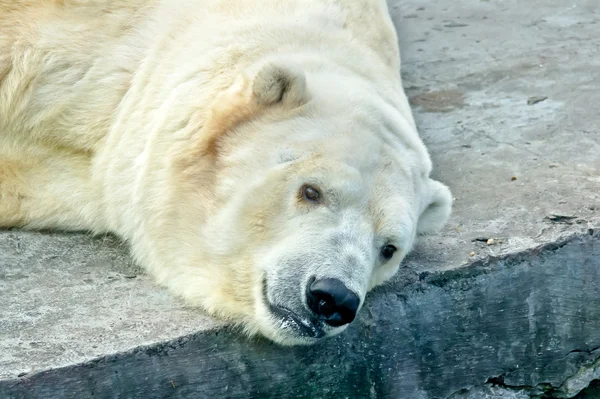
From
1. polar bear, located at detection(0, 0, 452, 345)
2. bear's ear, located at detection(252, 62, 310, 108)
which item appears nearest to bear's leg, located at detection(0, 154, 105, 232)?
polar bear, located at detection(0, 0, 452, 345)

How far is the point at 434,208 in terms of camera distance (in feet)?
10.2

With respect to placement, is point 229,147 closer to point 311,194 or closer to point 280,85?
point 280,85

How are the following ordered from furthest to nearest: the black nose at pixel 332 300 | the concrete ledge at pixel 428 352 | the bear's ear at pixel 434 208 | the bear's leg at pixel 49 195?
1. the bear's leg at pixel 49 195
2. the bear's ear at pixel 434 208
3. the concrete ledge at pixel 428 352
4. the black nose at pixel 332 300

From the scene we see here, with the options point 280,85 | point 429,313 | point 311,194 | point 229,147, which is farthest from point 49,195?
point 429,313

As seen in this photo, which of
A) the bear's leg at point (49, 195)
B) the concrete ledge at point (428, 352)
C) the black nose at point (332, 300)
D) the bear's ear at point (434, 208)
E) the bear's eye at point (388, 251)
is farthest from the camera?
the bear's leg at point (49, 195)

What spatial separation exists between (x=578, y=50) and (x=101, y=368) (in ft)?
12.1

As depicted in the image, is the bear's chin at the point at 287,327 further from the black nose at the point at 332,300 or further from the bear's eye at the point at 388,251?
the bear's eye at the point at 388,251

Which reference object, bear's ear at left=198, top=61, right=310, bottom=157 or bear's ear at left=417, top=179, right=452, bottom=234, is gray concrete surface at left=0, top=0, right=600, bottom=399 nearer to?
bear's ear at left=417, top=179, right=452, bottom=234

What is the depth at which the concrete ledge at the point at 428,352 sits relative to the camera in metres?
2.49

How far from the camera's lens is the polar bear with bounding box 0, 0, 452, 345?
2576 millimetres

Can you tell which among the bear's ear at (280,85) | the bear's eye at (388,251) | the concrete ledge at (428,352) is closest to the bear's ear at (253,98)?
the bear's ear at (280,85)

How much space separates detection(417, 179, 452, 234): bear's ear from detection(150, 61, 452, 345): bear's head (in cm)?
6

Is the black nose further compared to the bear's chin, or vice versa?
the bear's chin

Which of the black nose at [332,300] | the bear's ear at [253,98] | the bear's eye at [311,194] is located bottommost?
the black nose at [332,300]
